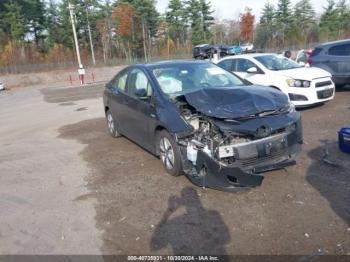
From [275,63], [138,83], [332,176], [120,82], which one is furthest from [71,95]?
[332,176]

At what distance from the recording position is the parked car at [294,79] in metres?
9.04

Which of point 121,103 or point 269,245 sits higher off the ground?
point 121,103

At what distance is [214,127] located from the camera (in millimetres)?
4805

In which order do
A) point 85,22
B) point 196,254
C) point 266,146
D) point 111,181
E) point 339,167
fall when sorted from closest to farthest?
1. point 196,254
2. point 266,146
3. point 339,167
4. point 111,181
5. point 85,22

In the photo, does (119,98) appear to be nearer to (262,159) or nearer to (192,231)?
(262,159)

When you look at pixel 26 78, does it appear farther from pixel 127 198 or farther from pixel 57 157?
pixel 127 198

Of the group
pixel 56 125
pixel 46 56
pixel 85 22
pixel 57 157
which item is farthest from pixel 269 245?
pixel 85 22

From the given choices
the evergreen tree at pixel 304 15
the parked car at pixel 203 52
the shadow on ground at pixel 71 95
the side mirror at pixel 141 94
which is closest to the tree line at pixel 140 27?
the evergreen tree at pixel 304 15

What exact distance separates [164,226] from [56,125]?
7740 millimetres

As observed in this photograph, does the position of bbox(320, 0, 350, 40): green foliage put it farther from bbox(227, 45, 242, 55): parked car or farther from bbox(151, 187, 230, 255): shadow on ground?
bbox(151, 187, 230, 255): shadow on ground

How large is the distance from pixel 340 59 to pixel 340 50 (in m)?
0.39

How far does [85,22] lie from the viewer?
58438mm

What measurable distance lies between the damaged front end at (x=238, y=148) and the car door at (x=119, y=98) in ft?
7.86

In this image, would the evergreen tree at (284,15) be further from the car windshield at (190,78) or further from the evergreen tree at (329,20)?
the car windshield at (190,78)
